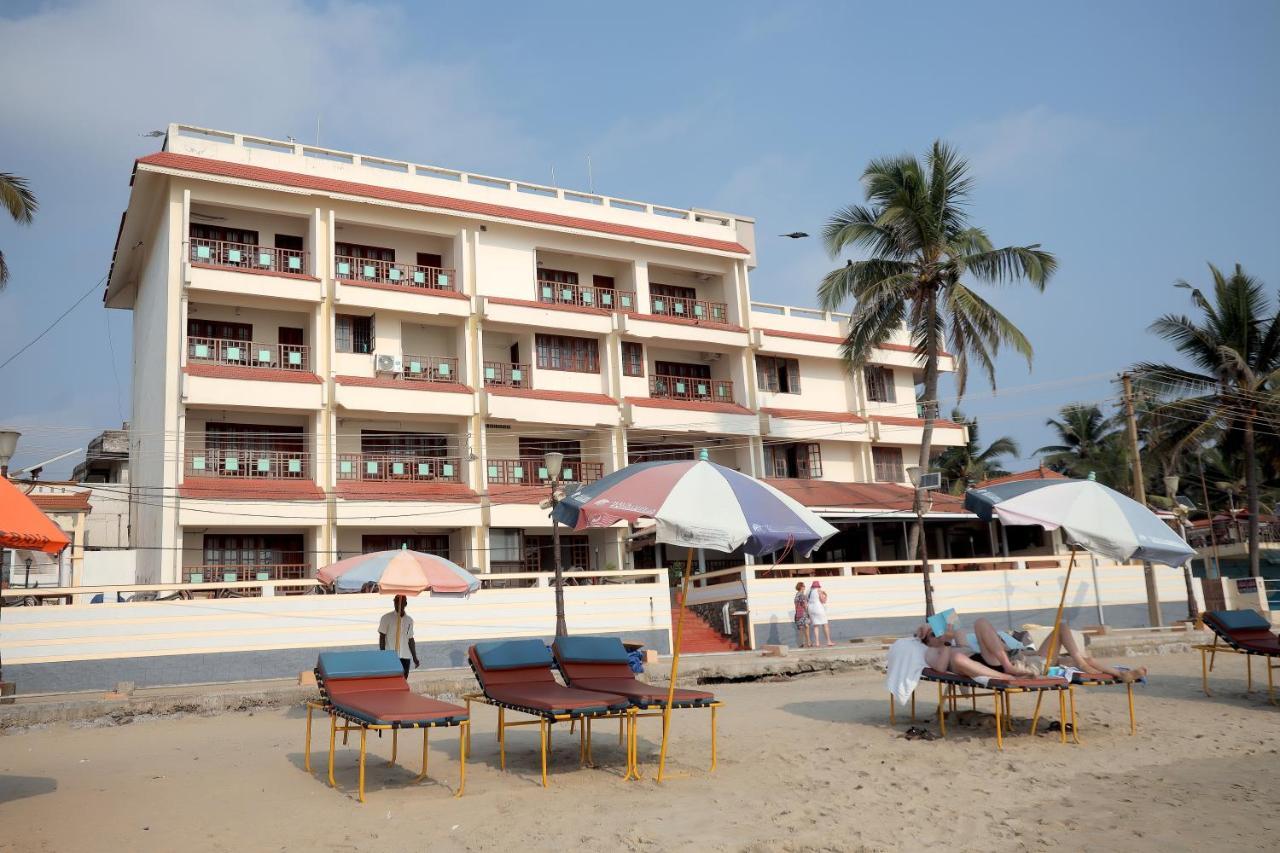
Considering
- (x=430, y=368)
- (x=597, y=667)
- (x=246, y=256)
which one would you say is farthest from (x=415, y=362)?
(x=597, y=667)

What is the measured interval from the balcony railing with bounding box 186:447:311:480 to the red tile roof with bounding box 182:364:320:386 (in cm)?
182

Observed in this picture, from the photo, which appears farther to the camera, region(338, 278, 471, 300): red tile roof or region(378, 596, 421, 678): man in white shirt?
region(338, 278, 471, 300): red tile roof

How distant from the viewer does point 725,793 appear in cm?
733

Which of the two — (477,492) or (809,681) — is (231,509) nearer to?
(477,492)

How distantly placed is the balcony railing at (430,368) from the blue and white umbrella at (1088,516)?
20.0 meters

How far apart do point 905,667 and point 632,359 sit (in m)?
22.6

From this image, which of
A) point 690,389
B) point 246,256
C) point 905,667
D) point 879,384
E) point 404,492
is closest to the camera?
point 905,667

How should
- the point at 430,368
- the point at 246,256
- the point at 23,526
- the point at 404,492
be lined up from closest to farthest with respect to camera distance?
the point at 23,526
the point at 404,492
the point at 246,256
the point at 430,368

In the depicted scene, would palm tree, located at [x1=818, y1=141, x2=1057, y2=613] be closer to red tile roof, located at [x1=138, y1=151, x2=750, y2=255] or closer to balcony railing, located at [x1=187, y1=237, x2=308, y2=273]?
red tile roof, located at [x1=138, y1=151, x2=750, y2=255]

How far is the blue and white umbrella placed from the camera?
9680 millimetres

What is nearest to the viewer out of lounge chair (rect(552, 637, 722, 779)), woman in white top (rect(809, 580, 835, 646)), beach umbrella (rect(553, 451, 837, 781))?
beach umbrella (rect(553, 451, 837, 781))

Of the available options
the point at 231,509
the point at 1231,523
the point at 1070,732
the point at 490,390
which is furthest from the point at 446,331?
the point at 1231,523

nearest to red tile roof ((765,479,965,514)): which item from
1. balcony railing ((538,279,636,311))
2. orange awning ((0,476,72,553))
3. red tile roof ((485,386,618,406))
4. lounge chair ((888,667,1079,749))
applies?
red tile roof ((485,386,618,406))

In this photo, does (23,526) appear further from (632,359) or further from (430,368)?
(632,359)
